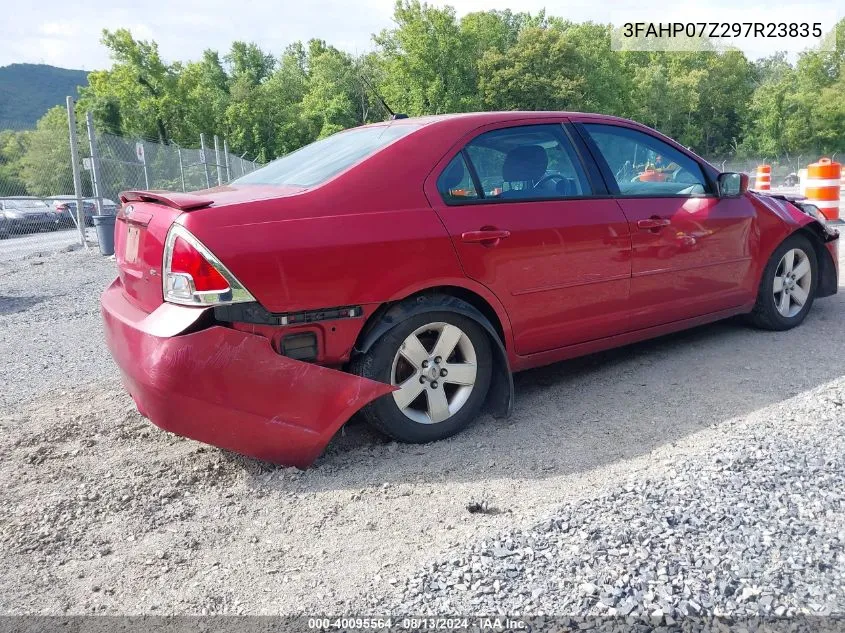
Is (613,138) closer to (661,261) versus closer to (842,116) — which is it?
(661,261)

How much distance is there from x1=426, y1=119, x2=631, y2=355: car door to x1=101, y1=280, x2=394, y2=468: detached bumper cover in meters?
0.92

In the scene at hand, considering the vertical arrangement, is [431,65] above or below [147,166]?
above

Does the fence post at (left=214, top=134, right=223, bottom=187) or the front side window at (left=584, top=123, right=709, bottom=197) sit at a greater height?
the fence post at (left=214, top=134, right=223, bottom=187)

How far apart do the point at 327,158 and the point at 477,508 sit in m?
2.02

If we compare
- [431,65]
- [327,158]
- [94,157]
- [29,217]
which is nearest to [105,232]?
[94,157]

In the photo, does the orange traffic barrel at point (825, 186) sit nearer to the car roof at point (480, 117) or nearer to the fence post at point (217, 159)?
the car roof at point (480, 117)

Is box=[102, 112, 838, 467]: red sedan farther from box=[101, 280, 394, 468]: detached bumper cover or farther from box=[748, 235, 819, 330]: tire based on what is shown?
box=[748, 235, 819, 330]: tire

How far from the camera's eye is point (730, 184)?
479cm

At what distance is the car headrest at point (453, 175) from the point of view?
354 cm

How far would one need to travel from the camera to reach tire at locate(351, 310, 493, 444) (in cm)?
328

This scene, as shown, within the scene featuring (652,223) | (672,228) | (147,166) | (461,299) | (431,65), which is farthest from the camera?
(431,65)

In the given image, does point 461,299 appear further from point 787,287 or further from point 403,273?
point 787,287

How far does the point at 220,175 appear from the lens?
59.2 feet

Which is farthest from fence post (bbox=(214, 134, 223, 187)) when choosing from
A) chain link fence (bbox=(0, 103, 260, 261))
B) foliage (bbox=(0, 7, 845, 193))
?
foliage (bbox=(0, 7, 845, 193))
